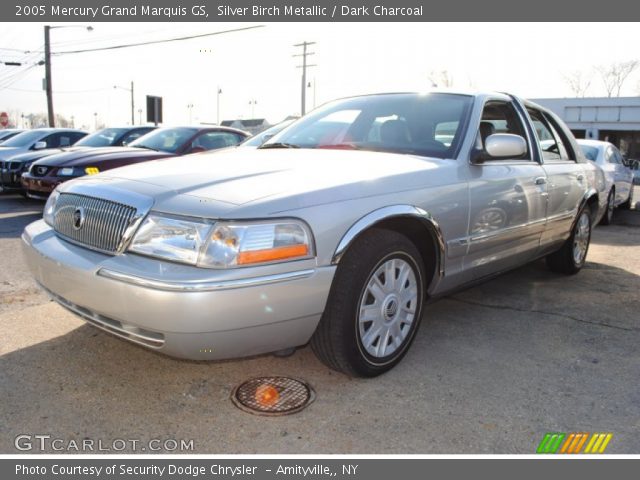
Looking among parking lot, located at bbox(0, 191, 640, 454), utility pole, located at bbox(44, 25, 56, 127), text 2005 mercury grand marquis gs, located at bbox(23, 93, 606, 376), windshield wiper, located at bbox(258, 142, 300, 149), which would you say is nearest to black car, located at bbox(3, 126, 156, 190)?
parking lot, located at bbox(0, 191, 640, 454)

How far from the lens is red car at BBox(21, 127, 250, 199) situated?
26.2 feet

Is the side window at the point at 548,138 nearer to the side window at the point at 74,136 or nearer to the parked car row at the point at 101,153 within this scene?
the parked car row at the point at 101,153

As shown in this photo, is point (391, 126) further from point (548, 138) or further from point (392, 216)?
point (548, 138)

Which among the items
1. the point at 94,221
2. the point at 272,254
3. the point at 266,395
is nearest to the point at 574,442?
the point at 266,395

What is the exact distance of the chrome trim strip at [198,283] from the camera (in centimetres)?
235

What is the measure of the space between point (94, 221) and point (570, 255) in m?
4.24

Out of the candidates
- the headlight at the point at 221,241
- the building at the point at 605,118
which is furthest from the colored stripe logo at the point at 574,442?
the building at the point at 605,118

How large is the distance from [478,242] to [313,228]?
1460mm

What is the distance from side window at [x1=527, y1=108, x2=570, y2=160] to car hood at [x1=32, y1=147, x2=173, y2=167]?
5.21 meters

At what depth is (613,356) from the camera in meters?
3.49

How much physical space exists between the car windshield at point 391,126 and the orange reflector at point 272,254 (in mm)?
1340

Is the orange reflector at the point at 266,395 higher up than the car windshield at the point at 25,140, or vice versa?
the car windshield at the point at 25,140

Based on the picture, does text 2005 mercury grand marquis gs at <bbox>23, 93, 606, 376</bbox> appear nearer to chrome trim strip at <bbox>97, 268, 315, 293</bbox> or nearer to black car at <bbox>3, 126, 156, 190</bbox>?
chrome trim strip at <bbox>97, 268, 315, 293</bbox>

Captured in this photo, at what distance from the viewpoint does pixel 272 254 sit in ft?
8.18
